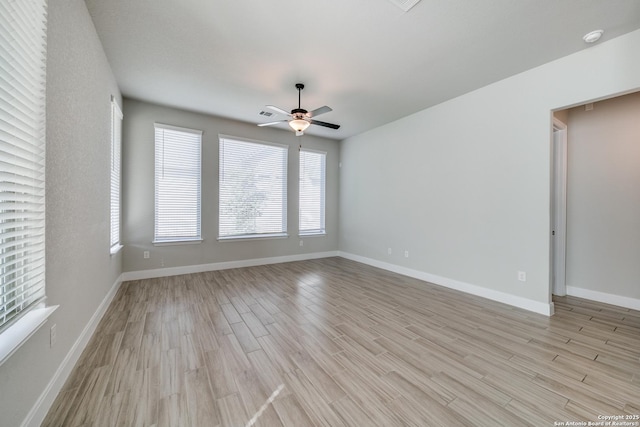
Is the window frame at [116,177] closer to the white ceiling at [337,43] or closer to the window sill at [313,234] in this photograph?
the white ceiling at [337,43]

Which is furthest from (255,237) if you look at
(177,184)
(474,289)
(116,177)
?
(474,289)

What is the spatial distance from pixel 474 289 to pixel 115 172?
547 centimetres

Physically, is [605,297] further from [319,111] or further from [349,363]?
[319,111]

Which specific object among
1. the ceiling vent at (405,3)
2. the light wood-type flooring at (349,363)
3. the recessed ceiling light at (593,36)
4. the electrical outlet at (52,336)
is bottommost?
the light wood-type flooring at (349,363)

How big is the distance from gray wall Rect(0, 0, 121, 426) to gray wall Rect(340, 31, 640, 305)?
4.50 metres

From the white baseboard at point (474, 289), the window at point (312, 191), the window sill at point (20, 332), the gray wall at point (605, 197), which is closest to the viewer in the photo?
the window sill at point (20, 332)

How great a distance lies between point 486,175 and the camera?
11.9ft

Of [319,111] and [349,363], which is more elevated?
[319,111]

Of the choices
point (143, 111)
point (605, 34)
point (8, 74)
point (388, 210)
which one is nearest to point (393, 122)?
point (388, 210)

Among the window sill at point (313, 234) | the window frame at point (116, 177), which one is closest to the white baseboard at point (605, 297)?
the window sill at point (313, 234)

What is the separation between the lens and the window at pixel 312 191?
6062 millimetres

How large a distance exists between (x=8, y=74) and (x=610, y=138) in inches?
230

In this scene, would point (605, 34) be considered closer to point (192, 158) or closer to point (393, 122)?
point (393, 122)

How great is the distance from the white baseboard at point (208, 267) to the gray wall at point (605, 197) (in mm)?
4649
